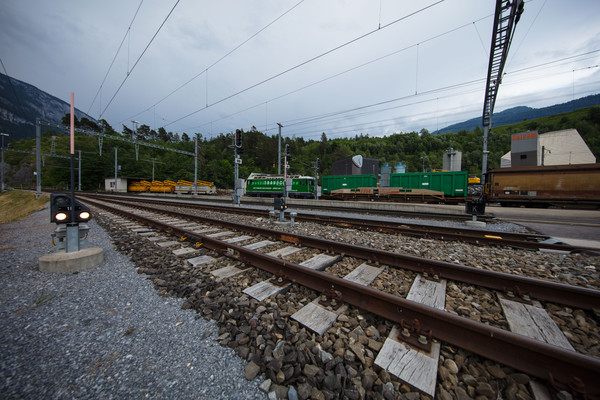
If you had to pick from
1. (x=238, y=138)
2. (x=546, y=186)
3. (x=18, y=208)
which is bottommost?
(x=18, y=208)

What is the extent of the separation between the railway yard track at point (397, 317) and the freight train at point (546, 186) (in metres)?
16.1

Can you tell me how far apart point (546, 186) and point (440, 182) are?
6.95m

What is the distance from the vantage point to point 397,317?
2.30 m

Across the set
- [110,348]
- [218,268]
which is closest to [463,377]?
[110,348]

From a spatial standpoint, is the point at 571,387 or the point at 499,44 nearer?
the point at 571,387

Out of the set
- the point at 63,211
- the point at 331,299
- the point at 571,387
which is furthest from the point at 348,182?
the point at 571,387

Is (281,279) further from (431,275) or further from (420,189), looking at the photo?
(420,189)

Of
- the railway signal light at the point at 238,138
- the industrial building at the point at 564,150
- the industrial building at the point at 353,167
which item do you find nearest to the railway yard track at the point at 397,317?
the railway signal light at the point at 238,138

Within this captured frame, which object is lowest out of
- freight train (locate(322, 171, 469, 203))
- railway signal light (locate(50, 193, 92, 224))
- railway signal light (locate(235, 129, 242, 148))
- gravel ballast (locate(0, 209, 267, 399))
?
gravel ballast (locate(0, 209, 267, 399))

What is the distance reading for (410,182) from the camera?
75.8 ft

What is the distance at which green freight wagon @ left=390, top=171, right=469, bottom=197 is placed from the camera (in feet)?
68.6

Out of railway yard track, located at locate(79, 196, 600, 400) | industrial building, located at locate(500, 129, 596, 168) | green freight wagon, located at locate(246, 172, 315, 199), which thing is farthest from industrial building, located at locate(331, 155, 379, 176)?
railway yard track, located at locate(79, 196, 600, 400)

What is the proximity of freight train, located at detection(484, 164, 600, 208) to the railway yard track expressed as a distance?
1611 centimetres

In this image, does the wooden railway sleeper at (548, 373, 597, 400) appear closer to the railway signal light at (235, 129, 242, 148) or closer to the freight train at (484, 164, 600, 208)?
the railway signal light at (235, 129, 242, 148)
